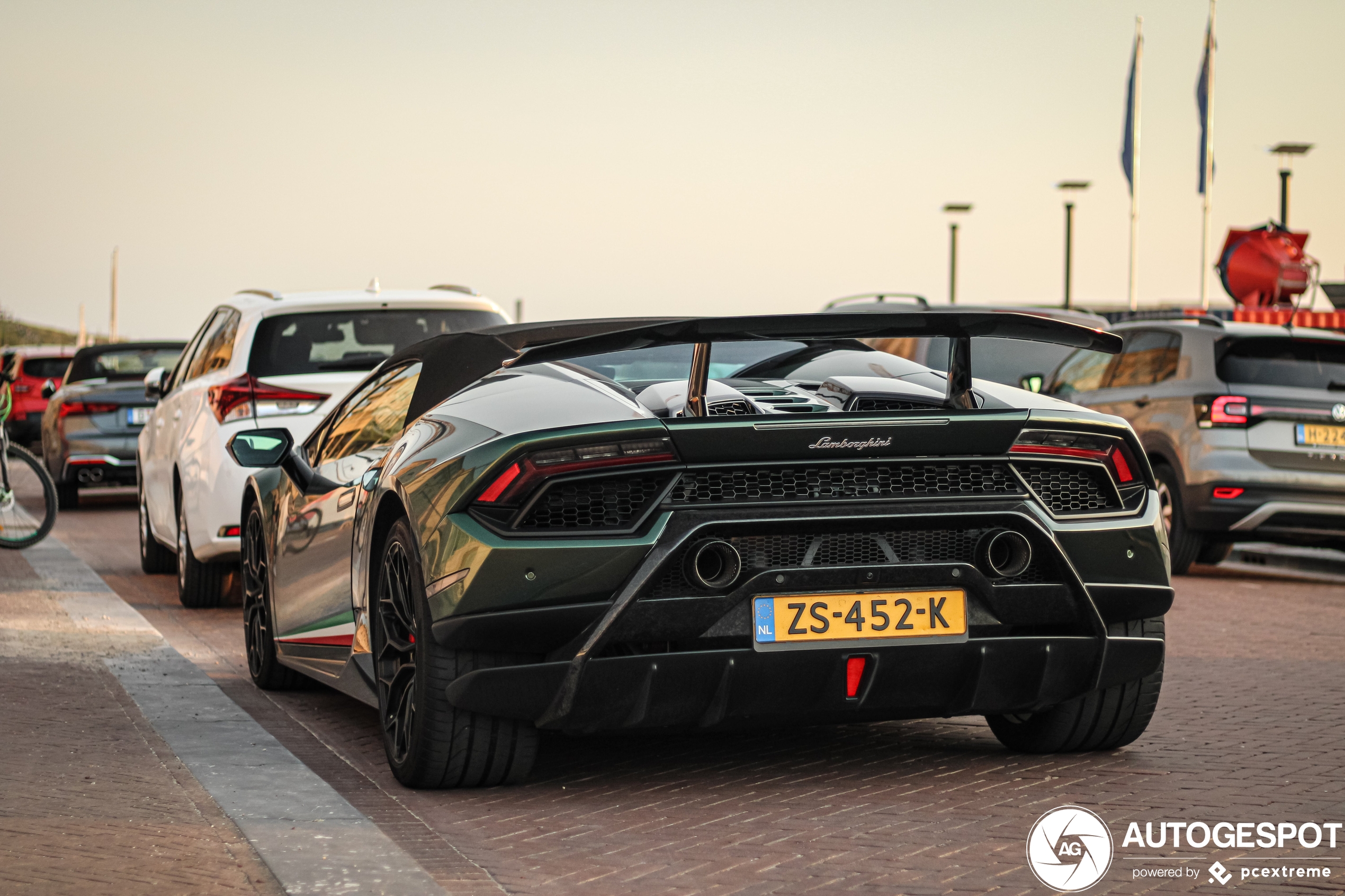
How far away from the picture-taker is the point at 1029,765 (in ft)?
17.4

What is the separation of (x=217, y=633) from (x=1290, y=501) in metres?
6.82

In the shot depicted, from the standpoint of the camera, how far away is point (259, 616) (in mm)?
6930

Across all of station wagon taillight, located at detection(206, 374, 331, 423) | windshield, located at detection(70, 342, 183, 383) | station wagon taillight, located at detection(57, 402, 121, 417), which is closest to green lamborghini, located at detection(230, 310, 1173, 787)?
station wagon taillight, located at detection(206, 374, 331, 423)

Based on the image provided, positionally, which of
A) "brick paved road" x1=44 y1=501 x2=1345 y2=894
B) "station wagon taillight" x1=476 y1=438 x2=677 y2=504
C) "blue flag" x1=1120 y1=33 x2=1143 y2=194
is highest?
"blue flag" x1=1120 y1=33 x2=1143 y2=194

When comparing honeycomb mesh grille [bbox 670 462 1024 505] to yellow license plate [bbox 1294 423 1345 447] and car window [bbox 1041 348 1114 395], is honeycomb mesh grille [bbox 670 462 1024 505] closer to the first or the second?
yellow license plate [bbox 1294 423 1345 447]

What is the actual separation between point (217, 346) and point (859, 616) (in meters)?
6.47

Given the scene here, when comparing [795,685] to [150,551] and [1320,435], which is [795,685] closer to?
[1320,435]

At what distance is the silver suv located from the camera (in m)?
11.3

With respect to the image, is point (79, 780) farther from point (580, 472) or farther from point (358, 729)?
point (580, 472)

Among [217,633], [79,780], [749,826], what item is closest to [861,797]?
[749,826]

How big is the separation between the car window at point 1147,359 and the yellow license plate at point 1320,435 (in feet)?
3.70

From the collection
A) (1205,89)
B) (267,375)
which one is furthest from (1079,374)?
(1205,89)

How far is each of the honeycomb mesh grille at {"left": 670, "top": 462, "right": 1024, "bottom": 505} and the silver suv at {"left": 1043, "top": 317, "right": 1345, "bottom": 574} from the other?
22.4 feet

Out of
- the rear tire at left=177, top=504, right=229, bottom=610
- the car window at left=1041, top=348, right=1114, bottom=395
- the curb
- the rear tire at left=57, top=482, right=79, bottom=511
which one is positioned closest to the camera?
the curb
